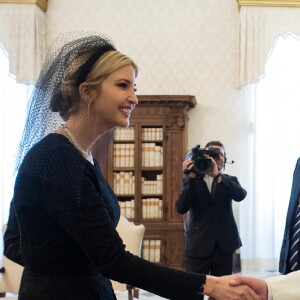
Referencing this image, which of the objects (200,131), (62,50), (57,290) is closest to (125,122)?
(62,50)

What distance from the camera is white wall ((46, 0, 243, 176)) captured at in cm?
602

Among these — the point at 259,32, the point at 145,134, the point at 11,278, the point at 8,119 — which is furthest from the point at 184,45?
the point at 11,278

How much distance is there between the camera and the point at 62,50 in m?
1.42

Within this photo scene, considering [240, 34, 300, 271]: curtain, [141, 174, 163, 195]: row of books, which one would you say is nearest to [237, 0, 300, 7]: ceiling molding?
[240, 34, 300, 271]: curtain

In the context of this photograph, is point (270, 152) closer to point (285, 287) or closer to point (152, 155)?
point (152, 155)

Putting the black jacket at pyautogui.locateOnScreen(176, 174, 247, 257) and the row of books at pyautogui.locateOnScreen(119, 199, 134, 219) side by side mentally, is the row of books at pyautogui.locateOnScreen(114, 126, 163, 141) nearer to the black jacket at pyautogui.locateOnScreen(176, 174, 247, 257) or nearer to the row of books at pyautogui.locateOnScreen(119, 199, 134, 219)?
the row of books at pyautogui.locateOnScreen(119, 199, 134, 219)

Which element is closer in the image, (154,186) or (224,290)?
(224,290)

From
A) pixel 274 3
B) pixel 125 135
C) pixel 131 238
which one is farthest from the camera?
pixel 274 3

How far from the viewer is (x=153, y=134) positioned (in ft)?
18.4

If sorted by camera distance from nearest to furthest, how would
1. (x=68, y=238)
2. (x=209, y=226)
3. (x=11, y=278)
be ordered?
1. (x=68, y=238)
2. (x=209, y=226)
3. (x=11, y=278)

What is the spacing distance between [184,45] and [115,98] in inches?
193

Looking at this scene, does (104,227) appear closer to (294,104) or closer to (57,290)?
(57,290)

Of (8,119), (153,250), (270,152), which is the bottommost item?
(153,250)

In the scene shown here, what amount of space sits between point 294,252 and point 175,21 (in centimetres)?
420
